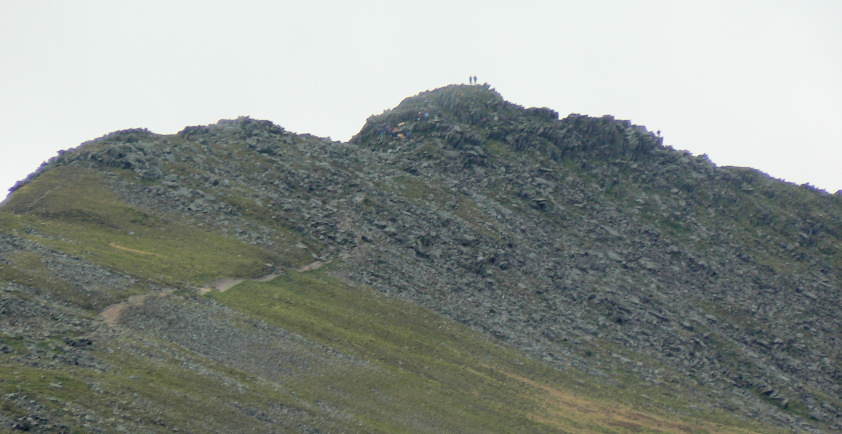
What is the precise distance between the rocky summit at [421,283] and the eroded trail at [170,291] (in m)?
0.54

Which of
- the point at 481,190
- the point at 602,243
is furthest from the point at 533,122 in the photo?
the point at 602,243

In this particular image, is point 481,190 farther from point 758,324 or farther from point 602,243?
point 758,324

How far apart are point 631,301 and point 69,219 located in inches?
3927

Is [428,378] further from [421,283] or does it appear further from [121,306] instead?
[121,306]

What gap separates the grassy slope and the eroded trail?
4.96 feet

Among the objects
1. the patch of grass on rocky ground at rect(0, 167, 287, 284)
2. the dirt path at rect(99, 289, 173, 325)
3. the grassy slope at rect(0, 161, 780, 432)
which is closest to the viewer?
the grassy slope at rect(0, 161, 780, 432)

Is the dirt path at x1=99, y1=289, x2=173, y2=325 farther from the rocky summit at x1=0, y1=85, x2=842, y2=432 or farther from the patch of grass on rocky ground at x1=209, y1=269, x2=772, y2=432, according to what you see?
the patch of grass on rocky ground at x1=209, y1=269, x2=772, y2=432

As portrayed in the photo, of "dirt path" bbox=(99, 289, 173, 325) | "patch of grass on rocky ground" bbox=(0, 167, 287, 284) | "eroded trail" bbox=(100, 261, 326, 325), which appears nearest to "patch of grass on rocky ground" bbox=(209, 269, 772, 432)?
"eroded trail" bbox=(100, 261, 326, 325)

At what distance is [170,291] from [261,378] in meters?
25.4

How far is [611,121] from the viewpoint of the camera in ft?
619

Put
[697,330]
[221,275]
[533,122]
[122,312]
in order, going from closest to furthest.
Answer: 1. [122,312]
2. [221,275]
3. [697,330]
4. [533,122]

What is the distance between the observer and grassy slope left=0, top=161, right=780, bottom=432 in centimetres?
5062

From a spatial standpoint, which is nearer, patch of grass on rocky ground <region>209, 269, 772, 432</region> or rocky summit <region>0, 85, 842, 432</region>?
rocky summit <region>0, 85, 842, 432</region>

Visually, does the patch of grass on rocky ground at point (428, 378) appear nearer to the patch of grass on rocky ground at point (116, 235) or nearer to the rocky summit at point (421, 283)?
the rocky summit at point (421, 283)
